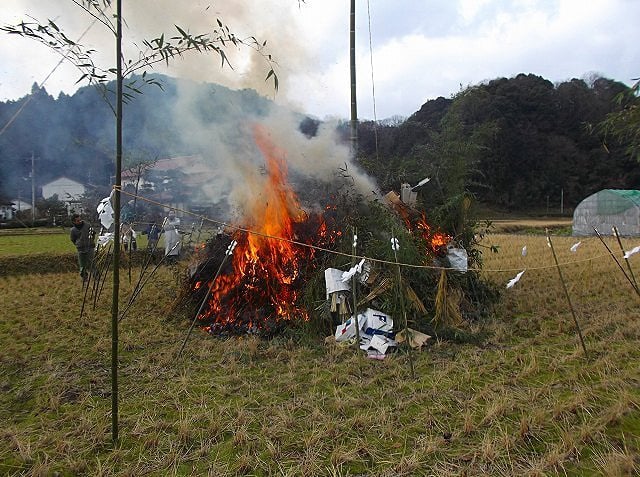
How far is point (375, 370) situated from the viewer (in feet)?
17.4

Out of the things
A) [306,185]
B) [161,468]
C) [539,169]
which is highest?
[539,169]

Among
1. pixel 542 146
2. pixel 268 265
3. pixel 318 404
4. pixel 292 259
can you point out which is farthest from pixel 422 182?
pixel 542 146

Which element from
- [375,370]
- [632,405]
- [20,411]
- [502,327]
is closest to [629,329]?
[502,327]

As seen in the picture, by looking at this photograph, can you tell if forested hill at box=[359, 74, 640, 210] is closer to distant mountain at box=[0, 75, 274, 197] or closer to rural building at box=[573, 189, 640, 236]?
rural building at box=[573, 189, 640, 236]

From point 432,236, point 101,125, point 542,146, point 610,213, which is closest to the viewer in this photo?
point 432,236

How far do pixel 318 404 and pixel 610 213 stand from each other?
27516 mm

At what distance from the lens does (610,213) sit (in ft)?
84.0

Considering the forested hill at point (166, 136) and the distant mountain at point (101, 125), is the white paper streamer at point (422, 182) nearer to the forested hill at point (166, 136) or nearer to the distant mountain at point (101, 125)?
the forested hill at point (166, 136)

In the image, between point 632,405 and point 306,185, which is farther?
point 306,185

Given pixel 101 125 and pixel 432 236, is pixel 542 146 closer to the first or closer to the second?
pixel 432 236

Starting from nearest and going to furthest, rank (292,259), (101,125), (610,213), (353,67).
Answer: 1. (292,259)
2. (353,67)
3. (101,125)
4. (610,213)

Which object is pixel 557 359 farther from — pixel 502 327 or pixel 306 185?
pixel 306 185

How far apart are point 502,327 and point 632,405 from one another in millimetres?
2777

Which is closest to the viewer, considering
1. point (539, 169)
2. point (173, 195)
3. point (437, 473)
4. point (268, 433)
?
point (437, 473)
